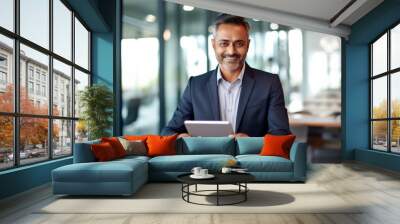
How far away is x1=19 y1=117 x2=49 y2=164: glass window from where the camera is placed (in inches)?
222

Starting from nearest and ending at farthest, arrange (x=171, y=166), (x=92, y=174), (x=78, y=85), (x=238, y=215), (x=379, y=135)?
(x=238, y=215), (x=92, y=174), (x=171, y=166), (x=78, y=85), (x=379, y=135)

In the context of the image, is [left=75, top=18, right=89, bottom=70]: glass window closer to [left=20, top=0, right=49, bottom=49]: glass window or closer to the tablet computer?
[left=20, top=0, right=49, bottom=49]: glass window

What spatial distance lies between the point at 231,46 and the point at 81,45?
127 inches

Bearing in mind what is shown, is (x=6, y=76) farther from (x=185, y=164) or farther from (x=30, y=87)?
(x=185, y=164)

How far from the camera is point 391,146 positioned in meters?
8.42

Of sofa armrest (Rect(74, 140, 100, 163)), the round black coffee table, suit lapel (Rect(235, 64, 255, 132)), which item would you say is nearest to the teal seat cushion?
the round black coffee table

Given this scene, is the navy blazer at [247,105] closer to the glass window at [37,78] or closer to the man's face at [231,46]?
the man's face at [231,46]

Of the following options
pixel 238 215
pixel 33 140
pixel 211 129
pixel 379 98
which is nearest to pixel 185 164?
pixel 211 129

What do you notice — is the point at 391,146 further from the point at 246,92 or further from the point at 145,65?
the point at 145,65

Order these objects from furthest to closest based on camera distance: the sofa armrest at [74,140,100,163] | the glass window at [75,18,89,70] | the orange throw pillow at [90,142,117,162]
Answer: the glass window at [75,18,89,70] < the orange throw pillow at [90,142,117,162] < the sofa armrest at [74,140,100,163]

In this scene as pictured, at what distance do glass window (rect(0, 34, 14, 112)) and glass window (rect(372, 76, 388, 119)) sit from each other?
733cm

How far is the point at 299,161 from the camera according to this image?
6.05 metres

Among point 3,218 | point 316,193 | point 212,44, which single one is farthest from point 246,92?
point 3,218

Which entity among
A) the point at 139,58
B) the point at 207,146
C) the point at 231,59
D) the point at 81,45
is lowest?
the point at 207,146
